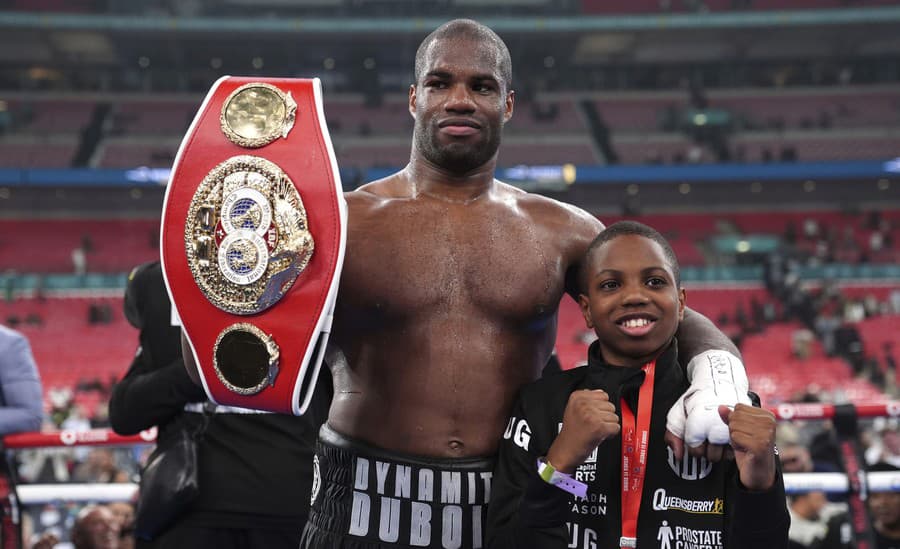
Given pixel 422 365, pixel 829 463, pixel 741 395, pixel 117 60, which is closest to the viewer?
pixel 741 395

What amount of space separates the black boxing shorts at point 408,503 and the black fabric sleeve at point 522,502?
0.26 ft

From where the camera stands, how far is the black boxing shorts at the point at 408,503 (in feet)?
6.29

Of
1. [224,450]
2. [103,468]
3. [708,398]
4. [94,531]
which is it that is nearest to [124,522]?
[94,531]

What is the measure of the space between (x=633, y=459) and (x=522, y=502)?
0.74 ft

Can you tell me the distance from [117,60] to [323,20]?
6.42 meters

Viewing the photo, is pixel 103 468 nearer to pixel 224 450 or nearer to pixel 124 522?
pixel 124 522

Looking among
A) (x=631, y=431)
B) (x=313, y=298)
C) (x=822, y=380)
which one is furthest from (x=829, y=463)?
(x=822, y=380)

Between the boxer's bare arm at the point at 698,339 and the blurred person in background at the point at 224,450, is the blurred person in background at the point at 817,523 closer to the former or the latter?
the boxer's bare arm at the point at 698,339

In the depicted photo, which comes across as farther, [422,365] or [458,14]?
[458,14]

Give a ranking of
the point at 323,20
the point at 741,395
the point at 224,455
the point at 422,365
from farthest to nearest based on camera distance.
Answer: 1. the point at 323,20
2. the point at 224,455
3. the point at 422,365
4. the point at 741,395

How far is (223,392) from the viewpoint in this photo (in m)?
1.80

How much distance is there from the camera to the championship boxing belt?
176 centimetres

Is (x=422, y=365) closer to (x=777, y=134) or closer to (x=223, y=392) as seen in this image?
(x=223, y=392)

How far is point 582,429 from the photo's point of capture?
1687mm
